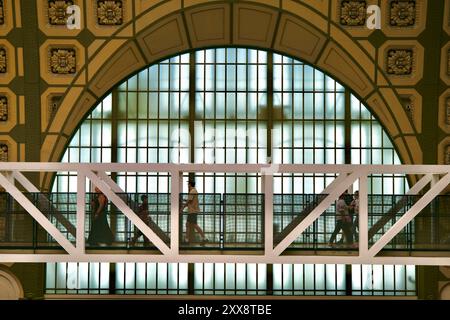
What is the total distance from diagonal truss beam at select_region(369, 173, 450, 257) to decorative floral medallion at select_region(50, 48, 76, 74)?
412 inches

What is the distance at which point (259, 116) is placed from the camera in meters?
27.1

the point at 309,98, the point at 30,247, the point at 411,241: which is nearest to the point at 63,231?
the point at 30,247

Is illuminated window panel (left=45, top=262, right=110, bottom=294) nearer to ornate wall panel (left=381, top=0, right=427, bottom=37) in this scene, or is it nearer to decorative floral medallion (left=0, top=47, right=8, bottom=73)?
decorative floral medallion (left=0, top=47, right=8, bottom=73)

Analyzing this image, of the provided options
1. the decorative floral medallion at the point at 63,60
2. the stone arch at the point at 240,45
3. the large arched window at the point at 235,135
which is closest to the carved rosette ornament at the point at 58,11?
the decorative floral medallion at the point at 63,60

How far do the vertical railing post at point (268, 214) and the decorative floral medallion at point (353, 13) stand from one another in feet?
25.9

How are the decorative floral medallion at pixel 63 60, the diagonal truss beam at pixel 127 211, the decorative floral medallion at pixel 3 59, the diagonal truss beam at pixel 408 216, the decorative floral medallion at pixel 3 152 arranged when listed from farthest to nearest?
the decorative floral medallion at pixel 3 152 → the decorative floral medallion at pixel 63 60 → the decorative floral medallion at pixel 3 59 → the diagonal truss beam at pixel 408 216 → the diagonal truss beam at pixel 127 211

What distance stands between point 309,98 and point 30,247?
977cm

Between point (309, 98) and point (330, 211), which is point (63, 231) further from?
point (309, 98)

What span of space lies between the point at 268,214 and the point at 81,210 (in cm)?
373

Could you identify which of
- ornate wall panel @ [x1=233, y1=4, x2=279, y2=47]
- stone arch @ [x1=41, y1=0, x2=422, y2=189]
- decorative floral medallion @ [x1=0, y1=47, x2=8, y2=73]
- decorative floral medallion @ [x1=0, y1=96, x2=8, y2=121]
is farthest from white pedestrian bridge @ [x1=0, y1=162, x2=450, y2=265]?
ornate wall panel @ [x1=233, y1=4, x2=279, y2=47]

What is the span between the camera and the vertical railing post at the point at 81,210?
19.7 m

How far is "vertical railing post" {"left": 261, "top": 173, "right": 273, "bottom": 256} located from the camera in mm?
19625

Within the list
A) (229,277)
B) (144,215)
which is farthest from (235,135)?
(144,215)

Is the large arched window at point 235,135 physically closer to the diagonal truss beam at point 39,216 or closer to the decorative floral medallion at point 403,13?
the decorative floral medallion at point 403,13
